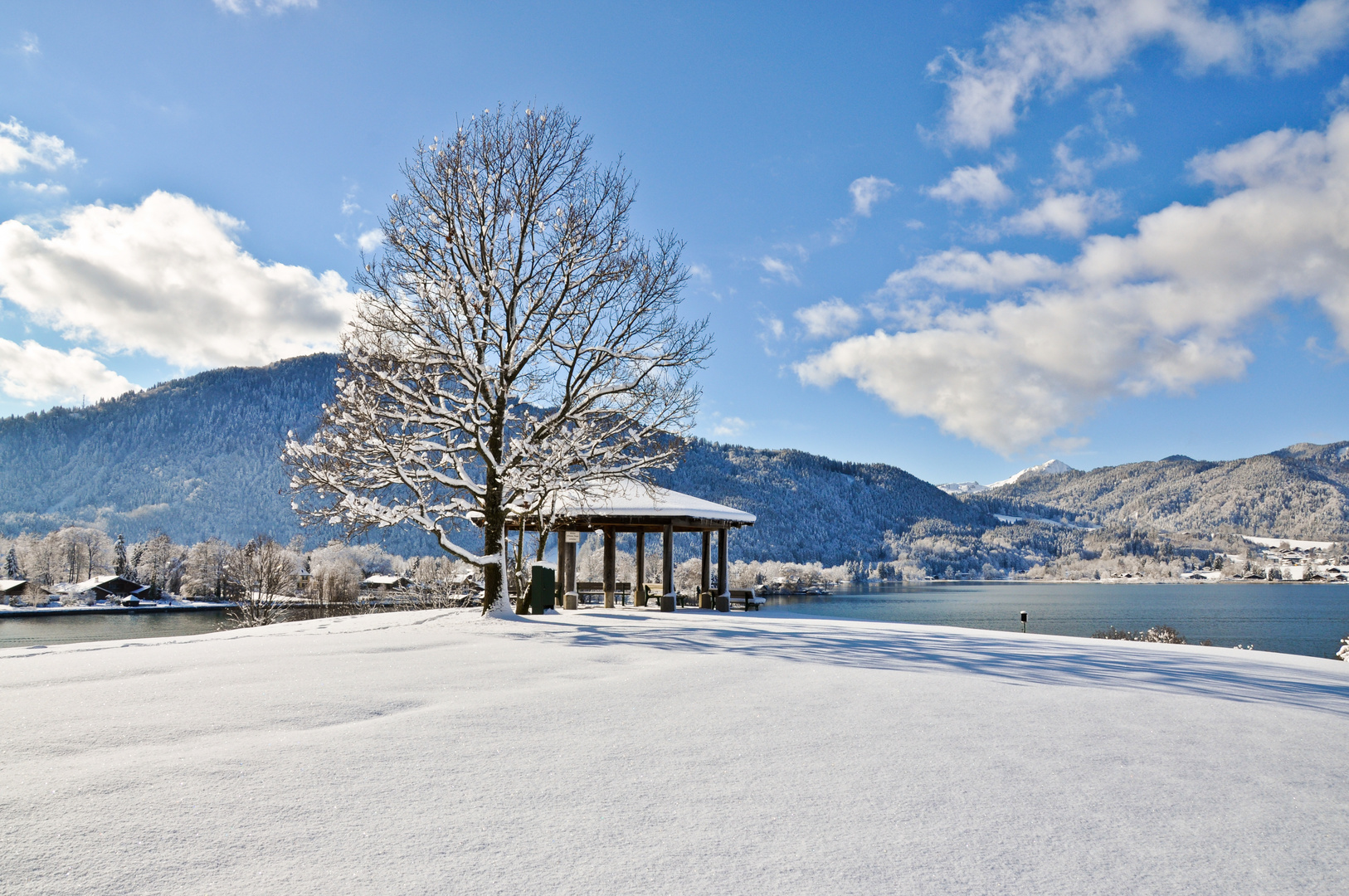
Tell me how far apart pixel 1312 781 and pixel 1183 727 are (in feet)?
3.75

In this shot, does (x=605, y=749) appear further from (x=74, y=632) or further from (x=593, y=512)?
(x=74, y=632)

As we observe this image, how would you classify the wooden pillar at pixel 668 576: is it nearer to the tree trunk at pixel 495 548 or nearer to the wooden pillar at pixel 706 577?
the wooden pillar at pixel 706 577

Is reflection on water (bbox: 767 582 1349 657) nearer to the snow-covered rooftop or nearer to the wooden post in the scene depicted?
the snow-covered rooftop

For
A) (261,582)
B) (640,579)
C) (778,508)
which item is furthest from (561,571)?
(778,508)

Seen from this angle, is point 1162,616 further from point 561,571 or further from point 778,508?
point 778,508

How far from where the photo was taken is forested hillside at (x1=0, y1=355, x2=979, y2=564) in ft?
461

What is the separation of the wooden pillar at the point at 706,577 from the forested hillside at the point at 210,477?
115130 millimetres

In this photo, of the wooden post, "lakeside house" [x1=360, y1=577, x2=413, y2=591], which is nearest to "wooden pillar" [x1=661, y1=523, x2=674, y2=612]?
the wooden post

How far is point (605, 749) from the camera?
445 centimetres

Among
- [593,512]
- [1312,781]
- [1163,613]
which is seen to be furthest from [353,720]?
[1163,613]

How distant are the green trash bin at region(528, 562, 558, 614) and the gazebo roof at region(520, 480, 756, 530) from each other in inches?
65.3

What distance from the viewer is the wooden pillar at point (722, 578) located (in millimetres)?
20688

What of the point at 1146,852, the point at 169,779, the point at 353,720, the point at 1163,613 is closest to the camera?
the point at 1146,852

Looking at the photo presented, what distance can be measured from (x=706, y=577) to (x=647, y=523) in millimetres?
2987
